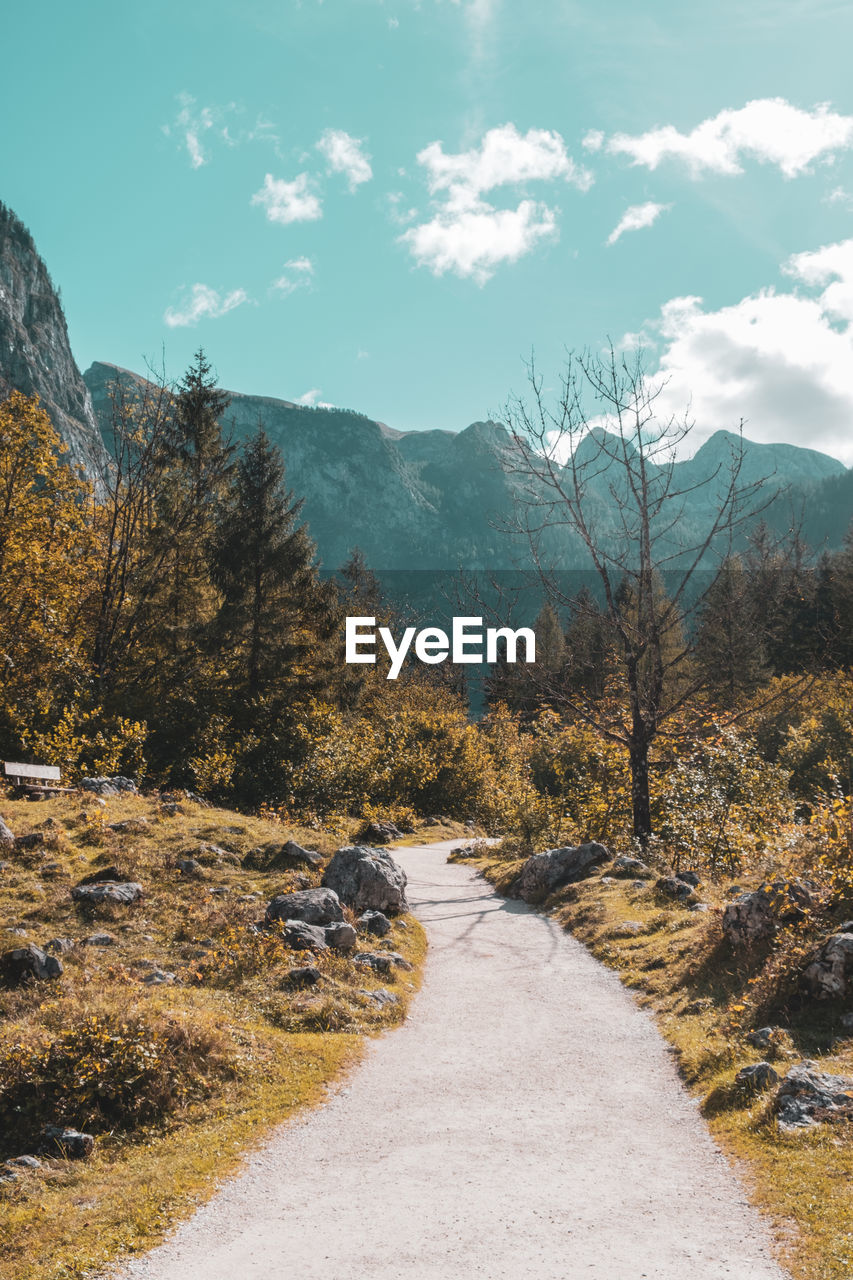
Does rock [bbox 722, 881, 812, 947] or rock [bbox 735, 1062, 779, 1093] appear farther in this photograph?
rock [bbox 722, 881, 812, 947]

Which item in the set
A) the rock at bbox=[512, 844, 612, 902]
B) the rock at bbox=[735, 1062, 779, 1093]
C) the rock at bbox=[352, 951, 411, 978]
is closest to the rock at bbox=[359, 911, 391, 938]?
the rock at bbox=[352, 951, 411, 978]

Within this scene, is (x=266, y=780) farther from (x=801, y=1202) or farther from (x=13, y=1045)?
(x=801, y=1202)

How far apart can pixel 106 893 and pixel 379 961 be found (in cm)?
393

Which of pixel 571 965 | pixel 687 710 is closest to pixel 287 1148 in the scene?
pixel 571 965

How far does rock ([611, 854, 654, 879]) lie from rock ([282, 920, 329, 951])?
26.5 feet

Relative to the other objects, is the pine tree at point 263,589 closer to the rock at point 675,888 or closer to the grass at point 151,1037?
the grass at point 151,1037

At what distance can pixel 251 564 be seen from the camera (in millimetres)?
30344

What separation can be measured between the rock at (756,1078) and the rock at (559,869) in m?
10.9

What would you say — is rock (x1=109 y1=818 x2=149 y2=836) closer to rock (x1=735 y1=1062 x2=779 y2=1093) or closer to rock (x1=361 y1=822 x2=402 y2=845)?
rock (x1=361 y1=822 x2=402 y2=845)

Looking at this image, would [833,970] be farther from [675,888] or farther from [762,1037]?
[675,888]

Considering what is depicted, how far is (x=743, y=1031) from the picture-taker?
8.96m

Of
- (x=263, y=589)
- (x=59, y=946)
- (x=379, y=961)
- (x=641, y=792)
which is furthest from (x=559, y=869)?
(x=263, y=589)

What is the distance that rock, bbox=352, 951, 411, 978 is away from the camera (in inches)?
457

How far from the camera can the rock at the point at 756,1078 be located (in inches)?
293
